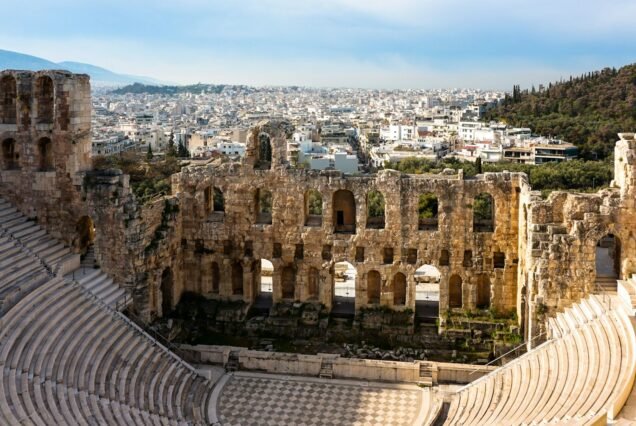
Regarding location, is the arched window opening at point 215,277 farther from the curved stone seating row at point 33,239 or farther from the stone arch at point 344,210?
the curved stone seating row at point 33,239

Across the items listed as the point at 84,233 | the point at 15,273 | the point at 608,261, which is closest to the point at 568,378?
the point at 608,261

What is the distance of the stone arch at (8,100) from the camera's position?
26281mm

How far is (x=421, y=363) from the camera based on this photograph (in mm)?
23797

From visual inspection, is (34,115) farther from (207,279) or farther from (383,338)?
(383,338)

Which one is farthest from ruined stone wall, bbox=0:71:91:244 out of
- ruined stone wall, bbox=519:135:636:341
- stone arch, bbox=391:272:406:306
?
ruined stone wall, bbox=519:135:636:341

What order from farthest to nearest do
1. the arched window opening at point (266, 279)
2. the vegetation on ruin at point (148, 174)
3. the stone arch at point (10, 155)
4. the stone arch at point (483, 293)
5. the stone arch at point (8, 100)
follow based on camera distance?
the vegetation on ruin at point (148, 174) < the arched window opening at point (266, 279) < the stone arch at point (483, 293) < the stone arch at point (10, 155) < the stone arch at point (8, 100)

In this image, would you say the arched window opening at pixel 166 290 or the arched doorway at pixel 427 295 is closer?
the arched window opening at pixel 166 290

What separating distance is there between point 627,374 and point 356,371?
9.19 metres

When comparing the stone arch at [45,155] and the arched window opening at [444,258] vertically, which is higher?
the stone arch at [45,155]

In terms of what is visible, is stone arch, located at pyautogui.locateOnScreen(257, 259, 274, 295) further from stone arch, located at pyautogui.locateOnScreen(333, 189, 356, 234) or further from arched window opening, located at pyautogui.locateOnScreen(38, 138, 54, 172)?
arched window opening, located at pyautogui.locateOnScreen(38, 138, 54, 172)

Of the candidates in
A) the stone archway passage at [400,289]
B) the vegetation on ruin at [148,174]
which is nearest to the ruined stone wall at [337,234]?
the stone archway passage at [400,289]

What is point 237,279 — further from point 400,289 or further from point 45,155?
point 45,155

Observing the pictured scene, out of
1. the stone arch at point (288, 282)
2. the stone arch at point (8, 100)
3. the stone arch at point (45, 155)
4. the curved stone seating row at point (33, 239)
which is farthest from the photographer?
the stone arch at point (288, 282)

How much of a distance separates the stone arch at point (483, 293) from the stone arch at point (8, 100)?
747 inches
